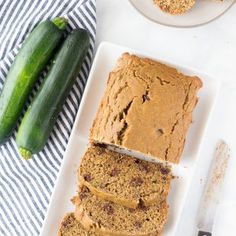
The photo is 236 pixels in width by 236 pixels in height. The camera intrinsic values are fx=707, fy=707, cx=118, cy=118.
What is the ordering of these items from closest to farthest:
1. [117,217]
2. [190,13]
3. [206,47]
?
[117,217]
[190,13]
[206,47]

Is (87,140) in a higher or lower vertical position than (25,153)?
higher

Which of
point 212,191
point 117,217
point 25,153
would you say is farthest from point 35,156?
point 212,191

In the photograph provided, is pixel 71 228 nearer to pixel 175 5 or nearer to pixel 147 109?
pixel 147 109

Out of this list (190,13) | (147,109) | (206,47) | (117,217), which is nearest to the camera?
(147,109)

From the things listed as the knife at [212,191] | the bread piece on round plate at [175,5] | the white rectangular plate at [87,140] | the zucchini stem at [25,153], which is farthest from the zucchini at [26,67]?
the knife at [212,191]

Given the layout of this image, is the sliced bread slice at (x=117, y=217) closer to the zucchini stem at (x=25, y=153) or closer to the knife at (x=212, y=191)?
the knife at (x=212, y=191)

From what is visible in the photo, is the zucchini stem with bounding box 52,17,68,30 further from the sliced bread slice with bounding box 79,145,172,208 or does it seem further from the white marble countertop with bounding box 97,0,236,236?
the sliced bread slice with bounding box 79,145,172,208

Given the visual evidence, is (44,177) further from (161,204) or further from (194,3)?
(194,3)
